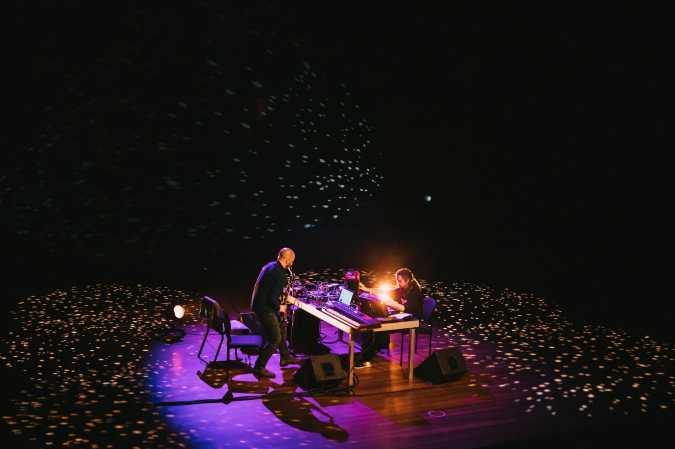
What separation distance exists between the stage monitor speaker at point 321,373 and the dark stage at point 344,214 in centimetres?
11

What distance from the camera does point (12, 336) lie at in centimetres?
716

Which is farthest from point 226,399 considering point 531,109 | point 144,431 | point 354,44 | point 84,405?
point 531,109

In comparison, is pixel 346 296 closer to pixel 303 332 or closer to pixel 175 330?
pixel 303 332

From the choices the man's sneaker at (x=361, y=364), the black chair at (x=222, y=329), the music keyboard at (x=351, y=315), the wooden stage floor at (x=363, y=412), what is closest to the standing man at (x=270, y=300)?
the black chair at (x=222, y=329)

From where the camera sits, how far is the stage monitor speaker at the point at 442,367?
598cm

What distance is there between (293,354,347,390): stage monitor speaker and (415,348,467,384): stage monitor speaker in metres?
0.91

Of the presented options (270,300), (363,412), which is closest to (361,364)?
(363,412)

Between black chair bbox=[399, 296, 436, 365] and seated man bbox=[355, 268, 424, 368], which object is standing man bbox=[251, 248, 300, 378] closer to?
seated man bbox=[355, 268, 424, 368]

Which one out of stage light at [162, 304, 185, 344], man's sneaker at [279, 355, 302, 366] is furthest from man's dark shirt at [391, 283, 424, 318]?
stage light at [162, 304, 185, 344]

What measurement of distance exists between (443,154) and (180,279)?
6235 millimetres

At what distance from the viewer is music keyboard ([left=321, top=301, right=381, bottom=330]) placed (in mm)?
5645

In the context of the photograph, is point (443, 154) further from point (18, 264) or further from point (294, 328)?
point (18, 264)

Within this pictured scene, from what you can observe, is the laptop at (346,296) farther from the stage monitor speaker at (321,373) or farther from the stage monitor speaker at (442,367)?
the stage monitor speaker at (442,367)

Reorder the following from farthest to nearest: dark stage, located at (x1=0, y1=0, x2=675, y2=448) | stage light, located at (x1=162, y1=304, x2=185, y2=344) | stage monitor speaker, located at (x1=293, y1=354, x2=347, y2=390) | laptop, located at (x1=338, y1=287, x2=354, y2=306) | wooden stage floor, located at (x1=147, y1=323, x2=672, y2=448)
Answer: stage light, located at (x1=162, y1=304, x2=185, y2=344)
laptop, located at (x1=338, y1=287, x2=354, y2=306)
stage monitor speaker, located at (x1=293, y1=354, x2=347, y2=390)
dark stage, located at (x1=0, y1=0, x2=675, y2=448)
wooden stage floor, located at (x1=147, y1=323, x2=672, y2=448)
